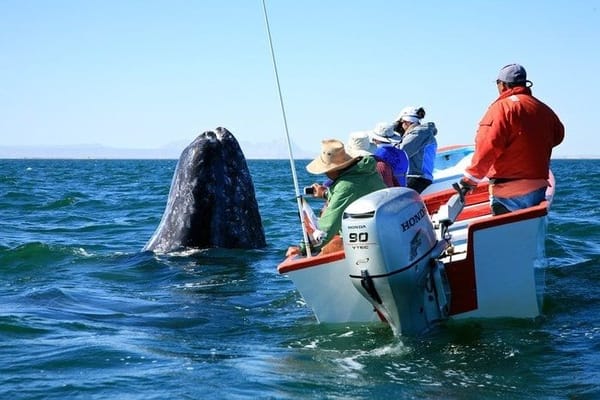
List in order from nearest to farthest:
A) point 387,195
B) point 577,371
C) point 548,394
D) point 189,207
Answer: point 548,394, point 577,371, point 387,195, point 189,207

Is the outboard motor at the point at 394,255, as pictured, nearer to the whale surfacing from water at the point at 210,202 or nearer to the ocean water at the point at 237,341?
the ocean water at the point at 237,341

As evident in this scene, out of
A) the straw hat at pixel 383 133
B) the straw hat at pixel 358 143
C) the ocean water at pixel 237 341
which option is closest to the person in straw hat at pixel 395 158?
the straw hat at pixel 383 133

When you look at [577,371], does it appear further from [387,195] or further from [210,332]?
[210,332]

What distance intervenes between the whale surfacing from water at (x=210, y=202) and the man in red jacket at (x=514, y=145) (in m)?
4.33

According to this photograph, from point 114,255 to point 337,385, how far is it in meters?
6.23

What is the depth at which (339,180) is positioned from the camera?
674 centimetres

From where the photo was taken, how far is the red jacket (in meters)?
6.81

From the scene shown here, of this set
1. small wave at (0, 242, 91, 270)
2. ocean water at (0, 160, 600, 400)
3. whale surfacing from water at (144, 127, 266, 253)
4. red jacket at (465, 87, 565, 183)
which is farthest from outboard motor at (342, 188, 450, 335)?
small wave at (0, 242, 91, 270)

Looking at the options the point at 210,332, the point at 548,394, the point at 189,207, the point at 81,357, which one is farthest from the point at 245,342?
the point at 189,207

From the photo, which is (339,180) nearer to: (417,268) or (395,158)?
(417,268)

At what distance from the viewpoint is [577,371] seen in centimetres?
560

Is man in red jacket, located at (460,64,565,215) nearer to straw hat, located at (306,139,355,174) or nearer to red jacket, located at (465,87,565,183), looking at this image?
red jacket, located at (465,87,565,183)

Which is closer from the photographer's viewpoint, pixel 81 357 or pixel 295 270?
pixel 81 357

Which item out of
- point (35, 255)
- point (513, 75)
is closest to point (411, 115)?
point (513, 75)
